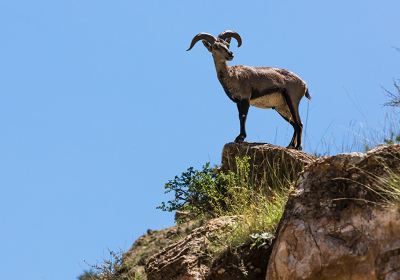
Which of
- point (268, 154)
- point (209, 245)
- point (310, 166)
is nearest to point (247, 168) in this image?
point (268, 154)

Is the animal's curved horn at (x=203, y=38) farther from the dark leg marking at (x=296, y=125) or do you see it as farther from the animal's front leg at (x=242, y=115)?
the dark leg marking at (x=296, y=125)

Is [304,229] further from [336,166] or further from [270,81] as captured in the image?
[270,81]

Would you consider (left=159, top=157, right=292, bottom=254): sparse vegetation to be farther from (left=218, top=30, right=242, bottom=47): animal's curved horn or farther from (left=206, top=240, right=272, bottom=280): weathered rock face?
(left=218, top=30, right=242, bottom=47): animal's curved horn

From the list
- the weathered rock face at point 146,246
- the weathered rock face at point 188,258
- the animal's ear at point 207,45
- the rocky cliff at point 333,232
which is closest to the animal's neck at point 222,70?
the animal's ear at point 207,45

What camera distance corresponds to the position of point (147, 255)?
1384cm

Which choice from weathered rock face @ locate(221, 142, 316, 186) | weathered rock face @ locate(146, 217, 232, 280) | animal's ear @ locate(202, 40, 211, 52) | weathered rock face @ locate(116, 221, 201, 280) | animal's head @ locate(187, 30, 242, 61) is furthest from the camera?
animal's ear @ locate(202, 40, 211, 52)

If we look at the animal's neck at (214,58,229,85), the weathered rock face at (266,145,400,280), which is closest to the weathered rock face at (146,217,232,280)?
the weathered rock face at (266,145,400,280)

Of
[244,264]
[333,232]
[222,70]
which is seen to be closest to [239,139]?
[222,70]

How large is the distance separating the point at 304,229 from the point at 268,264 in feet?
2.13

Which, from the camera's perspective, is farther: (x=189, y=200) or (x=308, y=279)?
(x=189, y=200)

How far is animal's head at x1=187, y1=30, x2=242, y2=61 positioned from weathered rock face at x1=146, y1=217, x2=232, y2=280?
502 cm

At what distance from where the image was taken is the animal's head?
15.1 m

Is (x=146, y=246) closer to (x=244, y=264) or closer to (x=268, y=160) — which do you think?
(x=268, y=160)

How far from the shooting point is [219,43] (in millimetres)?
15211
